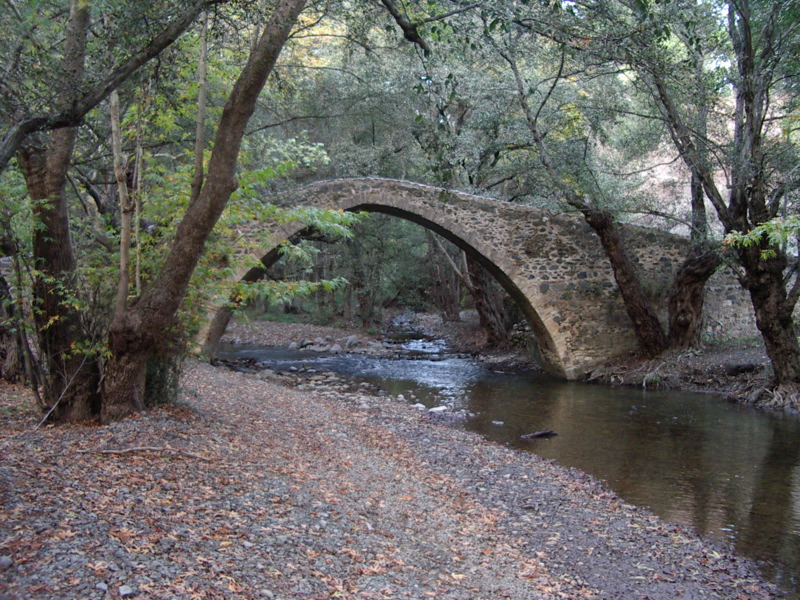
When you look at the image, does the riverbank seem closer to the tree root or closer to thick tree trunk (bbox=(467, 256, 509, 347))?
thick tree trunk (bbox=(467, 256, 509, 347))

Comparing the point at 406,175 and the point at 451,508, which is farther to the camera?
the point at 406,175

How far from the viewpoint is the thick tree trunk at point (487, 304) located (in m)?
15.5

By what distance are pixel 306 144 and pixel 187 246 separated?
553 cm

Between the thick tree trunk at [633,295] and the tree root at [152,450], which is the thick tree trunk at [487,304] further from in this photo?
the tree root at [152,450]

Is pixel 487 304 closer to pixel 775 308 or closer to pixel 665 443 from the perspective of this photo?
pixel 775 308

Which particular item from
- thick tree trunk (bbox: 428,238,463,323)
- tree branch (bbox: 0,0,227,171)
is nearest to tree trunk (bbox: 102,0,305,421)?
tree branch (bbox: 0,0,227,171)

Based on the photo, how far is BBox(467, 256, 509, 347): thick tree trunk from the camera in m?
15.5

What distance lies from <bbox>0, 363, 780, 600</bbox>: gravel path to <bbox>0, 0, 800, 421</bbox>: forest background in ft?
3.35

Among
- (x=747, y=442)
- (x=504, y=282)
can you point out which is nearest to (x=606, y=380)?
(x=504, y=282)

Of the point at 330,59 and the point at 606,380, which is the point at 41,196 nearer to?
the point at 606,380

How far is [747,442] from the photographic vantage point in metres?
6.92

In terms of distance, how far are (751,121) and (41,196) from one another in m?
8.79

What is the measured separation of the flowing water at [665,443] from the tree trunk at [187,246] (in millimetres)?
3972

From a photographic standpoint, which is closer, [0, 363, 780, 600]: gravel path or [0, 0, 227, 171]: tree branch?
[0, 363, 780, 600]: gravel path
